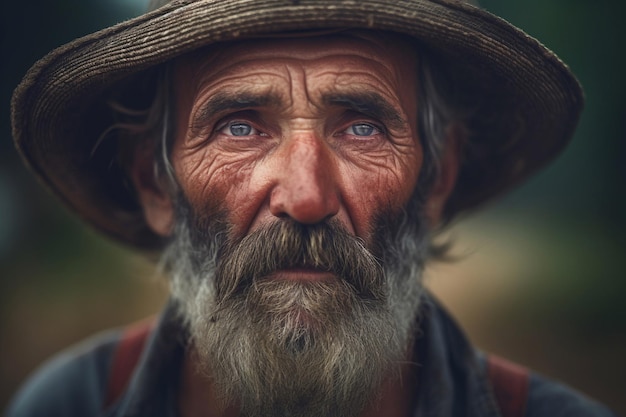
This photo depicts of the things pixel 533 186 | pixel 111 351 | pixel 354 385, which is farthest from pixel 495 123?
pixel 533 186

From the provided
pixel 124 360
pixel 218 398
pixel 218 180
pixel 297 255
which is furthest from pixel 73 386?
pixel 297 255

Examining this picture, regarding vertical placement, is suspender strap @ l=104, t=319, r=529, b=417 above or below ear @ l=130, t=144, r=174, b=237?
below

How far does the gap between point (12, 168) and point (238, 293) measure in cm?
443

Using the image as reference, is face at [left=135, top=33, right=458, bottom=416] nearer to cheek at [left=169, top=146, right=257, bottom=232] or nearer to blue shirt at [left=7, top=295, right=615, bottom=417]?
cheek at [left=169, top=146, right=257, bottom=232]

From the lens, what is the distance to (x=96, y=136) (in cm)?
238

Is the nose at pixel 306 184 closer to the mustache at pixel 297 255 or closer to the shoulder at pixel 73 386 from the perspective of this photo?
the mustache at pixel 297 255

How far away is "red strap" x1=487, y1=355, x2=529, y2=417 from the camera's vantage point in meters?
2.32

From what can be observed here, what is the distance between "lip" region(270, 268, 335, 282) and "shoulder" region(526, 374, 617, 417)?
106 cm

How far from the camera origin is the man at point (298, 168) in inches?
72.2

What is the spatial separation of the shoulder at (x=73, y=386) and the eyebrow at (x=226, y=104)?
54.0 inches

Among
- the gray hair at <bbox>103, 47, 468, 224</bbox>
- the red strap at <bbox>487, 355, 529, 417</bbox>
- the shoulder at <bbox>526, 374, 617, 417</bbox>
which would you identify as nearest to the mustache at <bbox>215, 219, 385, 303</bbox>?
the gray hair at <bbox>103, 47, 468, 224</bbox>

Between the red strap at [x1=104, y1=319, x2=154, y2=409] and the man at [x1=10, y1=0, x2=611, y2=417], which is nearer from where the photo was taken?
the man at [x1=10, y1=0, x2=611, y2=417]

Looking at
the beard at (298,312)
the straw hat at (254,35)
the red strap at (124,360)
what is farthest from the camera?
the red strap at (124,360)

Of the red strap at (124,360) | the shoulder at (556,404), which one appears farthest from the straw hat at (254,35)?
the shoulder at (556,404)
